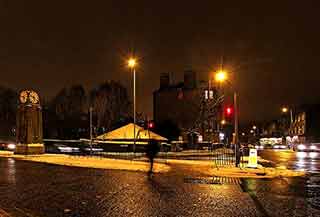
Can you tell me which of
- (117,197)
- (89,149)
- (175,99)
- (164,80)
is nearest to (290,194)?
(117,197)

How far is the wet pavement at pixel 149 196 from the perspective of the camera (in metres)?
9.92

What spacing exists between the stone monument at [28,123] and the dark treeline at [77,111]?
37241 millimetres

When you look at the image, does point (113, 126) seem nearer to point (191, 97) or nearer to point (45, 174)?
point (191, 97)

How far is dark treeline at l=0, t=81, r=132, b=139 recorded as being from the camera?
74.2 m

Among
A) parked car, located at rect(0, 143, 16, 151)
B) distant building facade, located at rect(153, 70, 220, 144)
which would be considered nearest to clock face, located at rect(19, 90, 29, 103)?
parked car, located at rect(0, 143, 16, 151)

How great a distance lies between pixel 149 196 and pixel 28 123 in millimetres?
22113

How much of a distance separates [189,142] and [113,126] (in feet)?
73.5

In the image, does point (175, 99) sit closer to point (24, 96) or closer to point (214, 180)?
point (24, 96)

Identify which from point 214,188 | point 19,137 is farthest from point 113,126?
point 214,188

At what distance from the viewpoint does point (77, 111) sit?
265 feet

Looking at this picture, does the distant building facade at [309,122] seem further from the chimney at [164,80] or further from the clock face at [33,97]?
the clock face at [33,97]

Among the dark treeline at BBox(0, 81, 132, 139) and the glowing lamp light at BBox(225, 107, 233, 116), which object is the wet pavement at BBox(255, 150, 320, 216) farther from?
the dark treeline at BBox(0, 81, 132, 139)

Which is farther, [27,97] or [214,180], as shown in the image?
[27,97]

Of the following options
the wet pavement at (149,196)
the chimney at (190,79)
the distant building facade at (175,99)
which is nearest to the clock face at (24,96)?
the wet pavement at (149,196)
